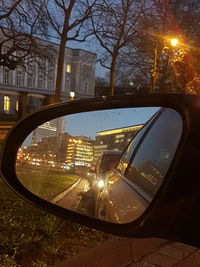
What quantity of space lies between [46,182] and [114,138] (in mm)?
517

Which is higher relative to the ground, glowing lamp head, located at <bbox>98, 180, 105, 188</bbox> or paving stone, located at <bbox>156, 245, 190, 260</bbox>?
glowing lamp head, located at <bbox>98, 180, 105, 188</bbox>

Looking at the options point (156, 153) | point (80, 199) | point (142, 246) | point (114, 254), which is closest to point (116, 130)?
point (156, 153)

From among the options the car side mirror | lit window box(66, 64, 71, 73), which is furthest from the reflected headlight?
lit window box(66, 64, 71, 73)

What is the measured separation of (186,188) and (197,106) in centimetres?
28

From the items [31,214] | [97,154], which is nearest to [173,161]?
[97,154]

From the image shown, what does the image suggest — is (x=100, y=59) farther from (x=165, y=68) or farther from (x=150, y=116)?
(x=150, y=116)

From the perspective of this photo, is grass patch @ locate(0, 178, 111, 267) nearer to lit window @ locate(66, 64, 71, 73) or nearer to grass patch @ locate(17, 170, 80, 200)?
grass patch @ locate(17, 170, 80, 200)

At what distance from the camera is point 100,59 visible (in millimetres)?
35969

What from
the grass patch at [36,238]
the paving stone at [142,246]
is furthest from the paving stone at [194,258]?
the grass patch at [36,238]

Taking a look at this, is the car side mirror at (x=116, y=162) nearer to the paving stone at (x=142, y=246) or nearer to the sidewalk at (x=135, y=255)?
the sidewalk at (x=135, y=255)

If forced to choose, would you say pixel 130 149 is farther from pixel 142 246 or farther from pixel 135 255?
pixel 142 246

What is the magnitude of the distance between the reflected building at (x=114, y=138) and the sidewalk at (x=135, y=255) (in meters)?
2.28

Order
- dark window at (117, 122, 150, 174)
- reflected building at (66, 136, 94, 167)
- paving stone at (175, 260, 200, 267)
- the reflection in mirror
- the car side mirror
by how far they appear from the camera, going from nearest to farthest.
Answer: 1. the car side mirror
2. the reflection in mirror
3. reflected building at (66, 136, 94, 167)
4. dark window at (117, 122, 150, 174)
5. paving stone at (175, 260, 200, 267)

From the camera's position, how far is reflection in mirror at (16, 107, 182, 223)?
6.89ft
